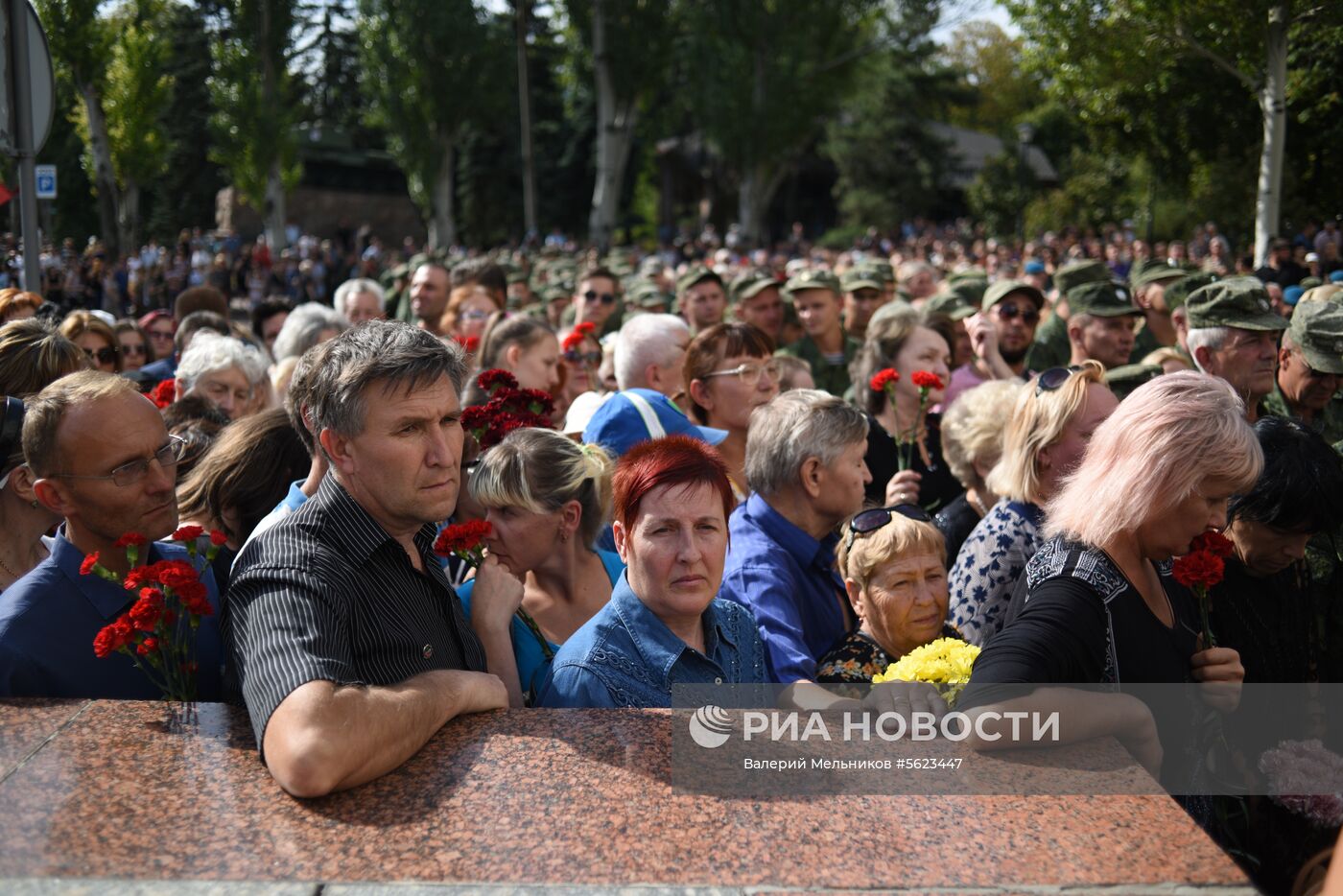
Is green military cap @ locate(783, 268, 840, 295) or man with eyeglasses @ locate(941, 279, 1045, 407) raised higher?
green military cap @ locate(783, 268, 840, 295)

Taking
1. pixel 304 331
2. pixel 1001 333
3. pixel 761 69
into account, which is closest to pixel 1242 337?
pixel 1001 333

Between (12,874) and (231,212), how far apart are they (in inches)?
1986

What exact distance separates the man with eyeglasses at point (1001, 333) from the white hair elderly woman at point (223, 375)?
13.3ft

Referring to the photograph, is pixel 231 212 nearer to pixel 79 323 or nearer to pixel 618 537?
pixel 79 323

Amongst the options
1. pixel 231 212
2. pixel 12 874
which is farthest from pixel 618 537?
pixel 231 212

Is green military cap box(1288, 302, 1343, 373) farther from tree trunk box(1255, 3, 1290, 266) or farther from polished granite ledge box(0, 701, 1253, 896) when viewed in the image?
tree trunk box(1255, 3, 1290, 266)

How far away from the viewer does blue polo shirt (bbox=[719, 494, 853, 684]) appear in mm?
3754

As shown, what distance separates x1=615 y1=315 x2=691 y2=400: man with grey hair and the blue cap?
114cm

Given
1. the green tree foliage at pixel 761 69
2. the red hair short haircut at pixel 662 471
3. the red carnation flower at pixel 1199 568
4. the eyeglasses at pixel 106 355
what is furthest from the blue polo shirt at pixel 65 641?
the green tree foliage at pixel 761 69

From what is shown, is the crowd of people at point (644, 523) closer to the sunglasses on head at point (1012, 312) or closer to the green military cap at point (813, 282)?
the sunglasses on head at point (1012, 312)

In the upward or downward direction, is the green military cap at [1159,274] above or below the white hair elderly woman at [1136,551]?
above

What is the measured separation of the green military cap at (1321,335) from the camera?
5.09m

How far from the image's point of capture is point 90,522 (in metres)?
3.19

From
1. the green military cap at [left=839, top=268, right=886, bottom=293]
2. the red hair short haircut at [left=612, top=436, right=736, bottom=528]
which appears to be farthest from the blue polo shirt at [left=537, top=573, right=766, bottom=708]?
the green military cap at [left=839, top=268, right=886, bottom=293]
